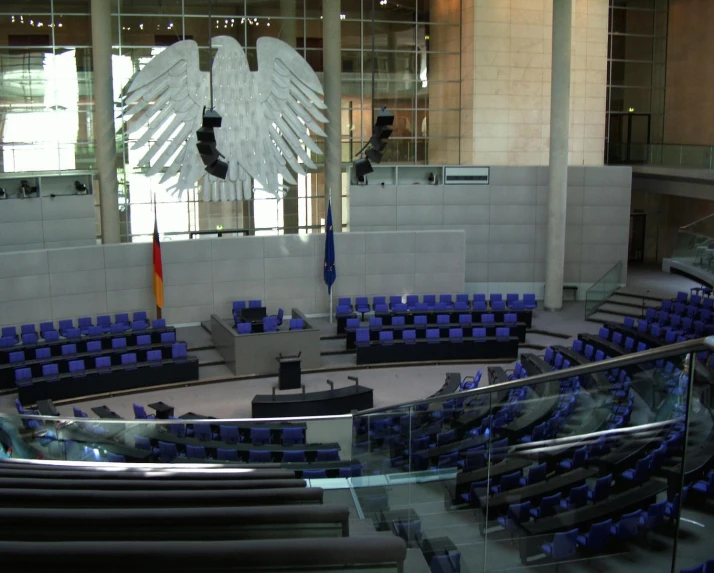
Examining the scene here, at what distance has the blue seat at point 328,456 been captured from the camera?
7.82 m

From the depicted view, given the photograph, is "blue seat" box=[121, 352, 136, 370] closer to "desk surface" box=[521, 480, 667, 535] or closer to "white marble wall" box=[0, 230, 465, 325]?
"white marble wall" box=[0, 230, 465, 325]

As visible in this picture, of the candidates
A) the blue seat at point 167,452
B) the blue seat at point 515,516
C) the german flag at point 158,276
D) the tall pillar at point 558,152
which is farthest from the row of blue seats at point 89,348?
the blue seat at point 515,516

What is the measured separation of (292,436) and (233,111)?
498 inches

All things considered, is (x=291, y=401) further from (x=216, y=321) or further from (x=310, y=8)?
(x=310, y=8)

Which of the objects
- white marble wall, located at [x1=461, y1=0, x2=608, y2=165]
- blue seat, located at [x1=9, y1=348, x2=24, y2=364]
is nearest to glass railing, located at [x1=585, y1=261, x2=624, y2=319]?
white marble wall, located at [x1=461, y1=0, x2=608, y2=165]

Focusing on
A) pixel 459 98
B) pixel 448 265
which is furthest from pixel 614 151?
pixel 448 265

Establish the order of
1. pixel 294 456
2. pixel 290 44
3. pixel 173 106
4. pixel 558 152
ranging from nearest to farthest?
pixel 294 456 < pixel 173 106 < pixel 558 152 < pixel 290 44

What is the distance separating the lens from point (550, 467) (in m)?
4.07

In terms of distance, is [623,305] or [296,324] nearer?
[296,324]

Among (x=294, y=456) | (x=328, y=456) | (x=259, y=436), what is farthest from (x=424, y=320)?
(x=328, y=456)

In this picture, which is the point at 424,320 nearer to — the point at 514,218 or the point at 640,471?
the point at 514,218

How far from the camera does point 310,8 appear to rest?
22.1 m

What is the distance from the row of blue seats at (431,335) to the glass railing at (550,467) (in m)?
10.1

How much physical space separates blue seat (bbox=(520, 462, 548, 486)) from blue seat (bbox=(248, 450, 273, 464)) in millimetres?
5151
